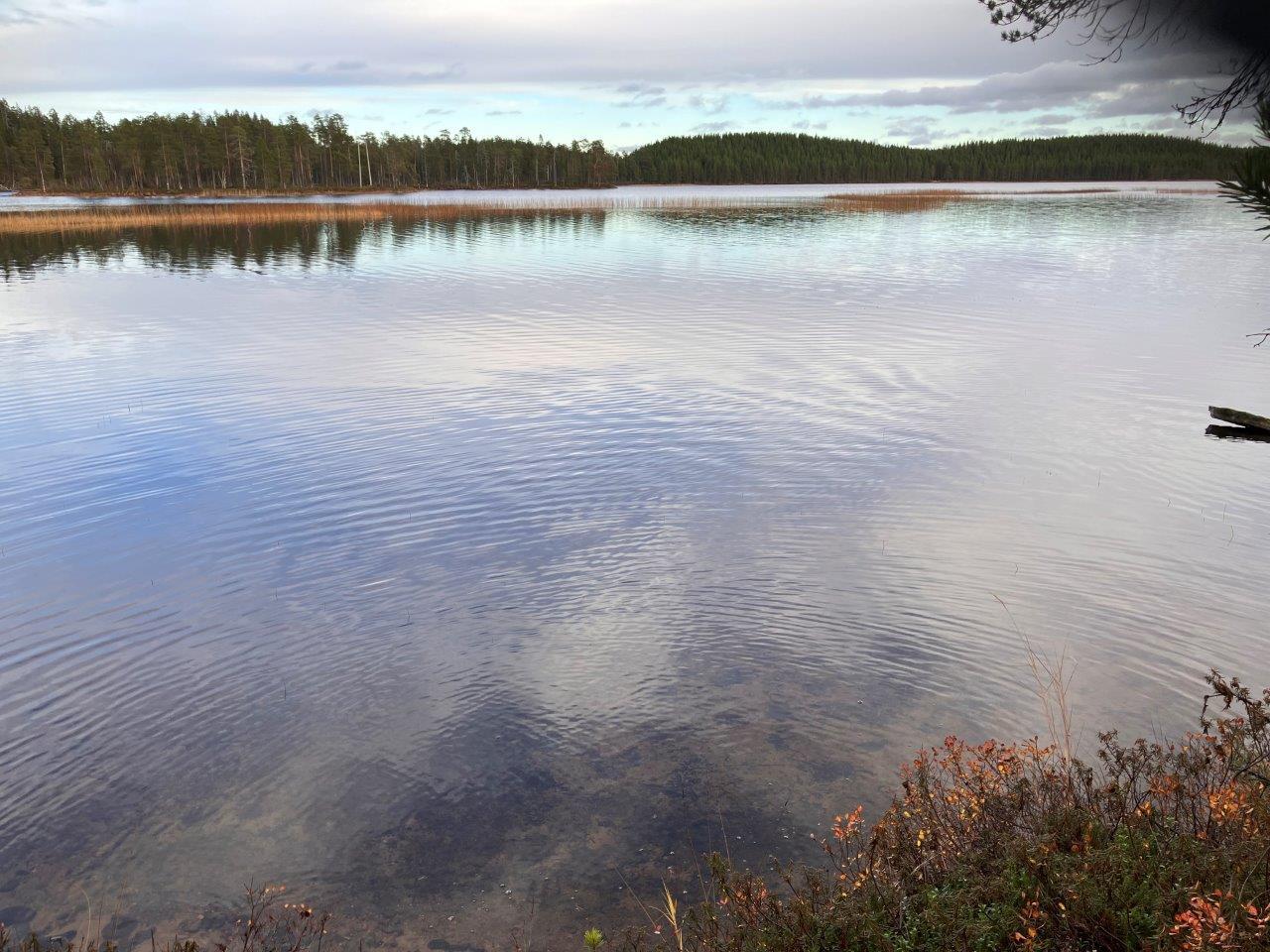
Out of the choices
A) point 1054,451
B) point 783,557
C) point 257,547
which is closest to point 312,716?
point 257,547

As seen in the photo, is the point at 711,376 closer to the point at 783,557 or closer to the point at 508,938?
the point at 783,557

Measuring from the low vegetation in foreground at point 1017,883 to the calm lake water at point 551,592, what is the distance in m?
0.82

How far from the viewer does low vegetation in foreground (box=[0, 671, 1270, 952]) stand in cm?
449

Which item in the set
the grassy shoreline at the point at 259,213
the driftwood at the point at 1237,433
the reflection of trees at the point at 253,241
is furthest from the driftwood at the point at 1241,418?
the grassy shoreline at the point at 259,213

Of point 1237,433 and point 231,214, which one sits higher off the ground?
point 231,214

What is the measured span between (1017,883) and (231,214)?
97.2 meters

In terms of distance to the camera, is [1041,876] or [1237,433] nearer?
[1041,876]

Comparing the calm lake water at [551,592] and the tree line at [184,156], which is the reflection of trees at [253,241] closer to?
the calm lake water at [551,592]

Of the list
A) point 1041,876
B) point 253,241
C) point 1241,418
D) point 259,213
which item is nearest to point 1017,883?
point 1041,876

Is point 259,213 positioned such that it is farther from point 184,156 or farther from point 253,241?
point 184,156

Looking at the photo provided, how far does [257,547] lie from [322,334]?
1884cm

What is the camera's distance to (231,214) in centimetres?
8888

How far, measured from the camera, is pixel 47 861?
7.39 metres

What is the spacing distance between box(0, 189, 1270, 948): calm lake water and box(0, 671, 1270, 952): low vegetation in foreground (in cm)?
82
